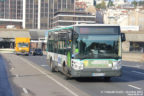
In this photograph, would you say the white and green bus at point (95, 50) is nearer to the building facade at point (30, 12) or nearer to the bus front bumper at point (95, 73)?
the bus front bumper at point (95, 73)

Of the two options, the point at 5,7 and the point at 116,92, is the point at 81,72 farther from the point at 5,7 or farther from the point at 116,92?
the point at 5,7

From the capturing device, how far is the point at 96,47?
16.1 metres

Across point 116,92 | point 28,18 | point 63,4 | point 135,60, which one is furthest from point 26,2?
point 116,92

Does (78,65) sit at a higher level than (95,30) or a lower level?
lower

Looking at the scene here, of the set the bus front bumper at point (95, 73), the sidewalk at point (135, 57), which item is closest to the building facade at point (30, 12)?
the sidewalk at point (135, 57)

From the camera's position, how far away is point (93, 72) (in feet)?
52.7

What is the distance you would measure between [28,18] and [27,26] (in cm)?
343

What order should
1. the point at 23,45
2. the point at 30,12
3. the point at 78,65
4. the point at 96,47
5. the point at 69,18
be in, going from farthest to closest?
the point at 69,18 → the point at 30,12 → the point at 23,45 → the point at 96,47 → the point at 78,65

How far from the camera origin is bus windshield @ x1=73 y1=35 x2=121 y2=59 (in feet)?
52.6

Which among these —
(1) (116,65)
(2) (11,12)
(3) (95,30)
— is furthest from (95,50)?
(2) (11,12)

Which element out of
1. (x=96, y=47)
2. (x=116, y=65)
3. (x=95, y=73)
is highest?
(x=96, y=47)

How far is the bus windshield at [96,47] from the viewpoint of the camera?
16031 millimetres

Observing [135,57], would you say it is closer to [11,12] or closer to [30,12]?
[30,12]

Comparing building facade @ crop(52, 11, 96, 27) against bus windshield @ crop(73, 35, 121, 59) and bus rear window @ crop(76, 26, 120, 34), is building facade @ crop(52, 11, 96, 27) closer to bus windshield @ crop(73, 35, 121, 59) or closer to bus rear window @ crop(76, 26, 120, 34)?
bus rear window @ crop(76, 26, 120, 34)
